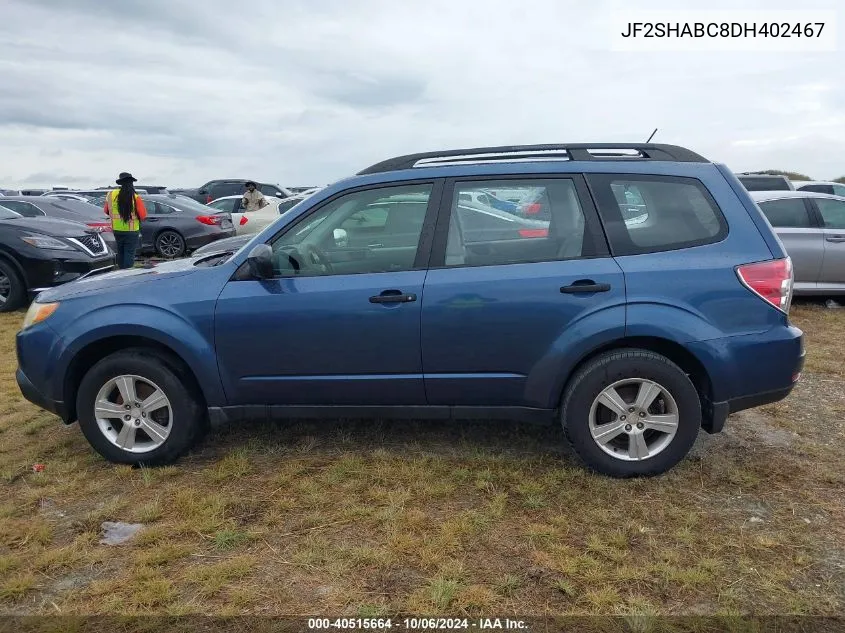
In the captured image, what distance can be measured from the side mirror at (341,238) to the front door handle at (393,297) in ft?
1.41

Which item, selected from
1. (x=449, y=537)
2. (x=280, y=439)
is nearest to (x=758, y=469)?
(x=449, y=537)

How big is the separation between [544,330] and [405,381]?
2.65 feet

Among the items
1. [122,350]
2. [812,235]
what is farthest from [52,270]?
[812,235]

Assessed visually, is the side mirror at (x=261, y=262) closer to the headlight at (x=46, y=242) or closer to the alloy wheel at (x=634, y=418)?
the alloy wheel at (x=634, y=418)

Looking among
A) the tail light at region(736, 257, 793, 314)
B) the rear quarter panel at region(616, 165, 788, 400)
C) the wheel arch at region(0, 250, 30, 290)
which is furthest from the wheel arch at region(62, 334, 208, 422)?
the wheel arch at region(0, 250, 30, 290)

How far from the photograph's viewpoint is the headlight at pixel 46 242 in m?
8.05

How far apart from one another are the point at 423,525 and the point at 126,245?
8.34 meters

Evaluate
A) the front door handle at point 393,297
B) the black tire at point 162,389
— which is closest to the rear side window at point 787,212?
the front door handle at point 393,297

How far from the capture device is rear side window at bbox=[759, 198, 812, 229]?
7.66 metres

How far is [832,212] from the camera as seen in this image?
7.66 meters

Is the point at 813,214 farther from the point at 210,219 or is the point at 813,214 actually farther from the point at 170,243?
the point at 170,243

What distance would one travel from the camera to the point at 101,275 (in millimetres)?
4094

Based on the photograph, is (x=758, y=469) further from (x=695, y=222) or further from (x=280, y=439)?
(x=280, y=439)

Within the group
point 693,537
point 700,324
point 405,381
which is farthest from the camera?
point 405,381
